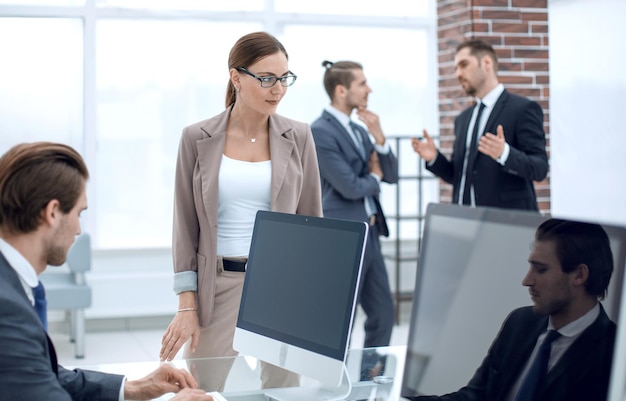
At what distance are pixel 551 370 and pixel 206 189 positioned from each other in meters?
1.45

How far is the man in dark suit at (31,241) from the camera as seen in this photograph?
1.53m

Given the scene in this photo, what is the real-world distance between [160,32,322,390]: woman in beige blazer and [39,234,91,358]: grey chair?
314 cm

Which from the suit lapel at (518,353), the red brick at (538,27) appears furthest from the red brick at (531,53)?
the suit lapel at (518,353)

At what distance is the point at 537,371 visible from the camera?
1.38m

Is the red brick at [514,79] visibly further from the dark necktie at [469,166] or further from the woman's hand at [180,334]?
the woman's hand at [180,334]

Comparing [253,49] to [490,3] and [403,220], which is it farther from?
[403,220]

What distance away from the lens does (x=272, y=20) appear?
22.4ft

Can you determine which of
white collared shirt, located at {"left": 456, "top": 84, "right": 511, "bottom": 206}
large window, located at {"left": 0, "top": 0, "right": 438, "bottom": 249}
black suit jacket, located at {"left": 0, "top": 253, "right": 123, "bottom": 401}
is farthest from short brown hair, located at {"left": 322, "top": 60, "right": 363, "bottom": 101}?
black suit jacket, located at {"left": 0, "top": 253, "right": 123, "bottom": 401}

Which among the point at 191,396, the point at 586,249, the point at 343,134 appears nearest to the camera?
the point at 586,249

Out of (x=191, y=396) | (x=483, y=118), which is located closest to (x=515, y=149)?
(x=483, y=118)

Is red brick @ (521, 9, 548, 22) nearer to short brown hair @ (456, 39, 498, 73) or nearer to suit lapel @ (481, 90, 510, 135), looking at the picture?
short brown hair @ (456, 39, 498, 73)

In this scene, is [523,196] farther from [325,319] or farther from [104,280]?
[104,280]

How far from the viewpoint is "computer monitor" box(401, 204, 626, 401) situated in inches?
55.6

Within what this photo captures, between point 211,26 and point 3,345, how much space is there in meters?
5.45
